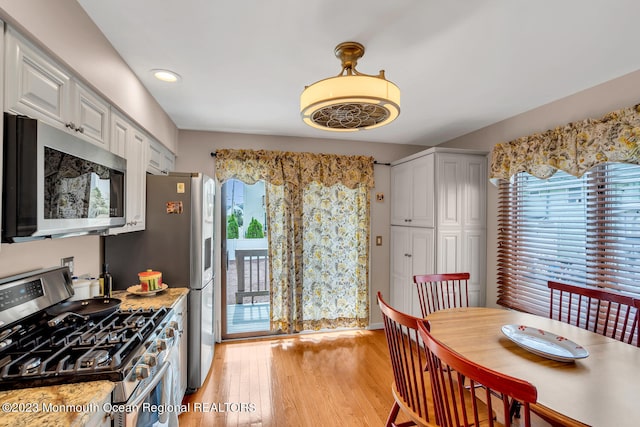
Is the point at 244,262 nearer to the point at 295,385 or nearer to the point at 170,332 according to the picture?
the point at 295,385

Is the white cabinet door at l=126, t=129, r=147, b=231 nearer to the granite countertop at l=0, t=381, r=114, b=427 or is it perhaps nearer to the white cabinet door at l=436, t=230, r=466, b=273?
the granite countertop at l=0, t=381, r=114, b=427

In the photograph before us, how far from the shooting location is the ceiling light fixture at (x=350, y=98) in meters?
1.38

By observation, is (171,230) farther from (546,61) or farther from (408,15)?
(546,61)

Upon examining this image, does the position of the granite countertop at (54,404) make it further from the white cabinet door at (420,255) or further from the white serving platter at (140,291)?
the white cabinet door at (420,255)

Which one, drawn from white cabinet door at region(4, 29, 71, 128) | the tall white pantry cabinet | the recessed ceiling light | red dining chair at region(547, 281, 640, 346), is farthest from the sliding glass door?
red dining chair at region(547, 281, 640, 346)

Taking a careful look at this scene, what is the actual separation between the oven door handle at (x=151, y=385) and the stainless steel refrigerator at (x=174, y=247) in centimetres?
89

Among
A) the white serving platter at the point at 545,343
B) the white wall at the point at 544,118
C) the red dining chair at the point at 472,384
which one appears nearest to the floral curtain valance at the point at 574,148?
the white wall at the point at 544,118

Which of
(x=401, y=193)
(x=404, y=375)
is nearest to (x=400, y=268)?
(x=401, y=193)

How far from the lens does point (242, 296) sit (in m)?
3.59

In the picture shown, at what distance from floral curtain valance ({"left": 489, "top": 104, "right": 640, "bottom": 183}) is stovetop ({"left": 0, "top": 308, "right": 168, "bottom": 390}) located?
2979 millimetres

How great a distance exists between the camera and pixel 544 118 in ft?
8.24

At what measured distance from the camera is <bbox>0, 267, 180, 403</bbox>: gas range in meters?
1.04

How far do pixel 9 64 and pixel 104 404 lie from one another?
1.24 meters

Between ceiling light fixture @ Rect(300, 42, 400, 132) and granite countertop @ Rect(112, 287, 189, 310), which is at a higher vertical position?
ceiling light fixture @ Rect(300, 42, 400, 132)
